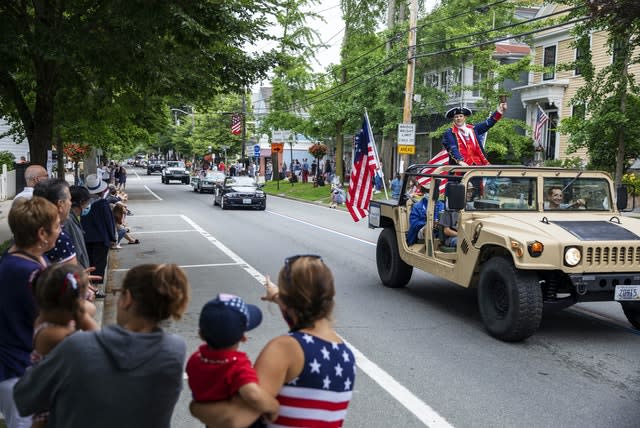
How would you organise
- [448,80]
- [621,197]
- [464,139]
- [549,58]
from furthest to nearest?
[448,80]
[549,58]
[464,139]
[621,197]

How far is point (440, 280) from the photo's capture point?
11367 millimetres

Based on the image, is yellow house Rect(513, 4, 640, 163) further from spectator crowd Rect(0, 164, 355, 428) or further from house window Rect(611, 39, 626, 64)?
spectator crowd Rect(0, 164, 355, 428)

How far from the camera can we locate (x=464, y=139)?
9.91 metres

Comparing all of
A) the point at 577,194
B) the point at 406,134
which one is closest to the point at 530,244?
the point at 577,194

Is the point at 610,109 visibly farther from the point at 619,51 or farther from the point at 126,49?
the point at 126,49

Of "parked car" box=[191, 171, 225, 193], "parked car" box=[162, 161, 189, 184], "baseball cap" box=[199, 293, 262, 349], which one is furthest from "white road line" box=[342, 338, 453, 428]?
"parked car" box=[162, 161, 189, 184]

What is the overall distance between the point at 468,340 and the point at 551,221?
1.68 m

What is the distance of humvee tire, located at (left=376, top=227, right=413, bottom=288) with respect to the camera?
33.2 ft

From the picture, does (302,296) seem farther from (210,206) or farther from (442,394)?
(210,206)

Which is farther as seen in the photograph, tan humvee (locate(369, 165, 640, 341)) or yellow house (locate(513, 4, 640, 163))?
yellow house (locate(513, 4, 640, 163))

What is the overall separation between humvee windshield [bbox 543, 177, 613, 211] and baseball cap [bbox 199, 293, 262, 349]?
6639 millimetres

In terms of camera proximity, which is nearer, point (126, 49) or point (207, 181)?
point (126, 49)

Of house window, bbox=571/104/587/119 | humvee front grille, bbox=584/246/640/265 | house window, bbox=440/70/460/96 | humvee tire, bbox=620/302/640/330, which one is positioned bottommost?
humvee tire, bbox=620/302/640/330

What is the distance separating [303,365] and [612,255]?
545 centimetres
